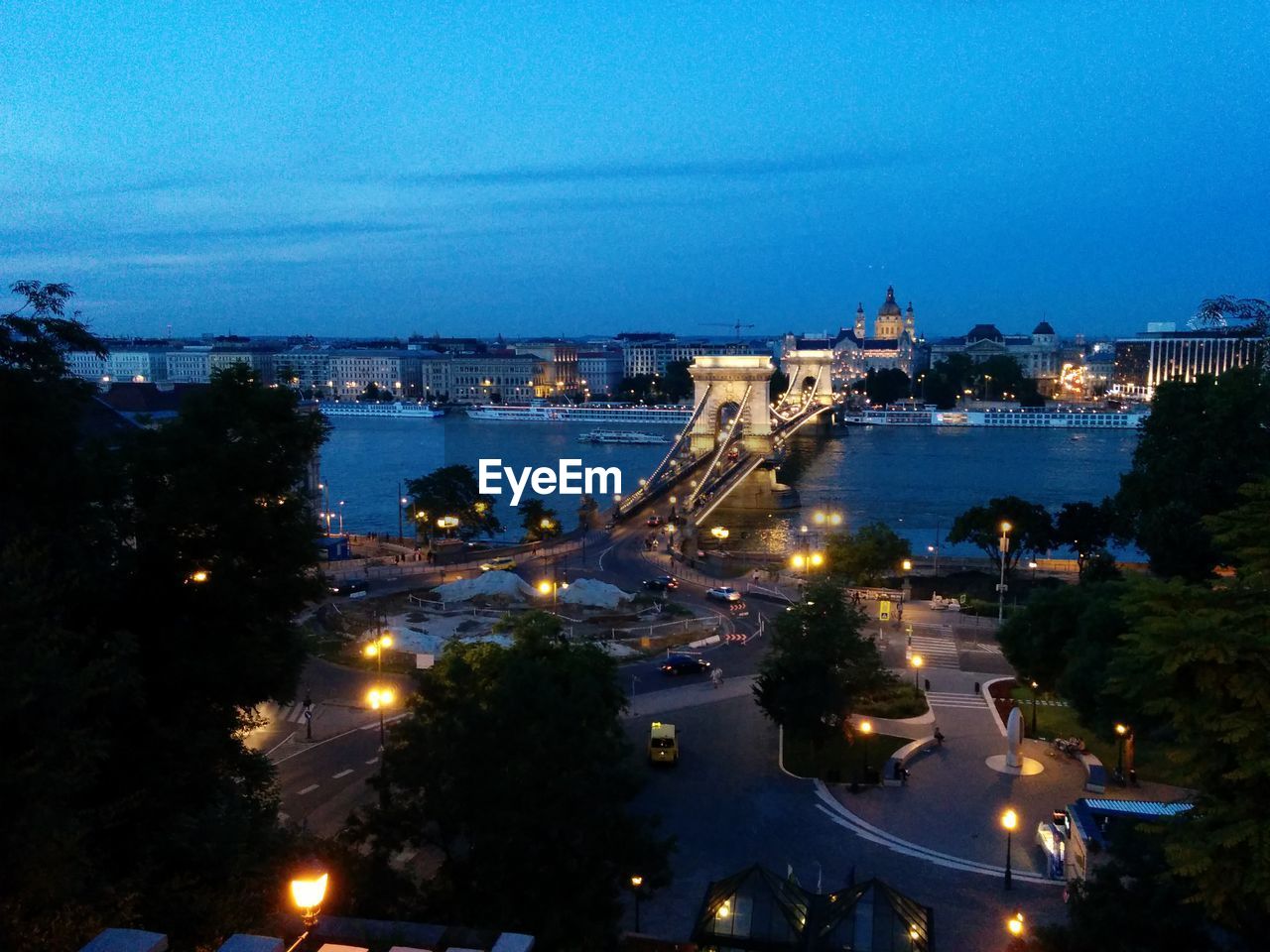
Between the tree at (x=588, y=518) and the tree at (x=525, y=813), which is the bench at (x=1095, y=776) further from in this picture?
the tree at (x=588, y=518)

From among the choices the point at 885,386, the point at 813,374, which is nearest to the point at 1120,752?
the point at 813,374

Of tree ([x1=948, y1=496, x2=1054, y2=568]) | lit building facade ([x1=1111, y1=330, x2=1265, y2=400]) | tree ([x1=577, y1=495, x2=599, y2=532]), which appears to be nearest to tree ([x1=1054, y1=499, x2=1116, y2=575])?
tree ([x1=948, y1=496, x2=1054, y2=568])

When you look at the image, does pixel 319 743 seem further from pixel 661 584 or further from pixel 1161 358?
pixel 1161 358

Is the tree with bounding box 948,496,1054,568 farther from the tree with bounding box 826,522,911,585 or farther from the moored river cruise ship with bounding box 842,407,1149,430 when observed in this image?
the moored river cruise ship with bounding box 842,407,1149,430

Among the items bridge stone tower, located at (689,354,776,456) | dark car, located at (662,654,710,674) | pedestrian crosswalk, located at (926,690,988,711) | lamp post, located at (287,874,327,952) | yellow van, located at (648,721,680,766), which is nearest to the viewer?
lamp post, located at (287,874,327,952)

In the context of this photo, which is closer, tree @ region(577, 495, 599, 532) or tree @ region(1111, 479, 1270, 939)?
tree @ region(1111, 479, 1270, 939)

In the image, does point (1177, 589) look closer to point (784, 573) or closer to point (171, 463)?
point (171, 463)
